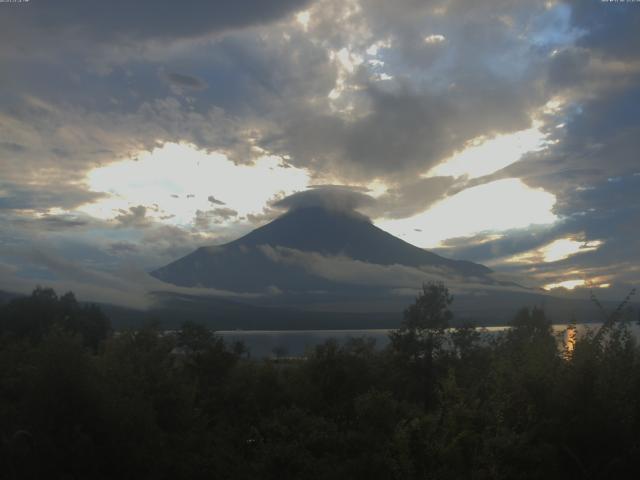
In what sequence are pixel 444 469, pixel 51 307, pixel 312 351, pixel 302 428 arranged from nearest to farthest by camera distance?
pixel 444 469 < pixel 302 428 < pixel 312 351 < pixel 51 307

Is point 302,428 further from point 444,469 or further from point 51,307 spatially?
point 51,307

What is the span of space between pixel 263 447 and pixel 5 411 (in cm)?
807

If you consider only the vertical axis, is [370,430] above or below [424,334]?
below

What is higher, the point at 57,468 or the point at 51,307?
the point at 51,307

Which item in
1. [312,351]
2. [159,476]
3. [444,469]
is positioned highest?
[312,351]

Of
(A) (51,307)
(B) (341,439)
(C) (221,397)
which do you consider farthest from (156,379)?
(A) (51,307)

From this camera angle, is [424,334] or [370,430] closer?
[370,430]

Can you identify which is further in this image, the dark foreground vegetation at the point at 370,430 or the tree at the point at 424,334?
the tree at the point at 424,334

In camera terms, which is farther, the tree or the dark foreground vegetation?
the tree

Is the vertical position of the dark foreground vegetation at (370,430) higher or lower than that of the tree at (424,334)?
lower

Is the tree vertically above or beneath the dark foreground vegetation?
above

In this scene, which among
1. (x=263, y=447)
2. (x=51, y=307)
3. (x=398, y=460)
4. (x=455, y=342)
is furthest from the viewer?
(x=51, y=307)

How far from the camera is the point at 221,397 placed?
32.9 m

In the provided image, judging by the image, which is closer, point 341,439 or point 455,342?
point 341,439
